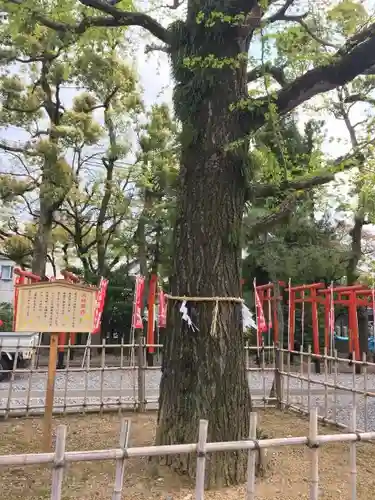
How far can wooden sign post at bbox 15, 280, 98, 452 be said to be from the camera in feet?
18.1

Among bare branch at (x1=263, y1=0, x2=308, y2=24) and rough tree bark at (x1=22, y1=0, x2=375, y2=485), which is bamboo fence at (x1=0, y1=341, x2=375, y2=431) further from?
bare branch at (x1=263, y1=0, x2=308, y2=24)

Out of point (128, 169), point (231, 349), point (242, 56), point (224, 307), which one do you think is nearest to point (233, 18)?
point (242, 56)

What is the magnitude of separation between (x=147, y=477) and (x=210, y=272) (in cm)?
212

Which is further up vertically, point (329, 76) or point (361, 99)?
point (361, 99)

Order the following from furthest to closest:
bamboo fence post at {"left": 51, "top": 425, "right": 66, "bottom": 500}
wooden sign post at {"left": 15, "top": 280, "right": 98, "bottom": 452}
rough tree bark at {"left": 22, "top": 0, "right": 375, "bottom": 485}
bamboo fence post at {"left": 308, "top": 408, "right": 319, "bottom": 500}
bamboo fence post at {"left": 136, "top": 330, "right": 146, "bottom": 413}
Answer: bamboo fence post at {"left": 136, "top": 330, "right": 146, "bottom": 413} < wooden sign post at {"left": 15, "top": 280, "right": 98, "bottom": 452} < rough tree bark at {"left": 22, "top": 0, "right": 375, "bottom": 485} < bamboo fence post at {"left": 308, "top": 408, "right": 319, "bottom": 500} < bamboo fence post at {"left": 51, "top": 425, "right": 66, "bottom": 500}

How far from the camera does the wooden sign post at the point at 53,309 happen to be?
5527 mm

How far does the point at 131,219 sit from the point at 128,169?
81.8 inches

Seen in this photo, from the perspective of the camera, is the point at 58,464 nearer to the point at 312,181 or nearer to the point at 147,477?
the point at 147,477

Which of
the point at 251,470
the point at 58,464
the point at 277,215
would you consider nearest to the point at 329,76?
the point at 277,215

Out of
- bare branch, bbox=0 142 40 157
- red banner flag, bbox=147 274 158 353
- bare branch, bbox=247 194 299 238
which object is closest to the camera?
bare branch, bbox=247 194 299 238

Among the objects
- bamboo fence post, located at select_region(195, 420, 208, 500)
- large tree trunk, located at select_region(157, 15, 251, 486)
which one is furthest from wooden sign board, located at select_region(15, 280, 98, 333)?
bamboo fence post, located at select_region(195, 420, 208, 500)

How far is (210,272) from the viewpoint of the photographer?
4.71 m

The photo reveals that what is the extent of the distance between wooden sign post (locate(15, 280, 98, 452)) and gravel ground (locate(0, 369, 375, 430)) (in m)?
2.31

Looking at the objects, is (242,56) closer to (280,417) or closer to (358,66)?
(358,66)
